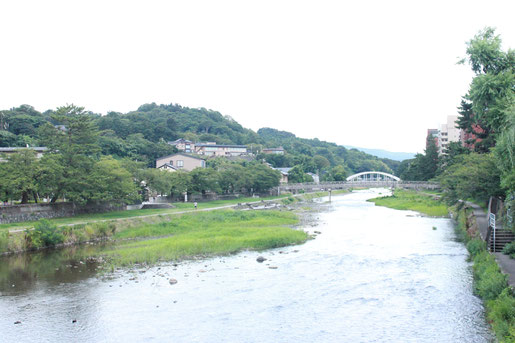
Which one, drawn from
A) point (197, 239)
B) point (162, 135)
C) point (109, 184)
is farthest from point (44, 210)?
point (162, 135)

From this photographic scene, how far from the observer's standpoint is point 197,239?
1000 inches

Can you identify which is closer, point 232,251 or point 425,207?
point 232,251

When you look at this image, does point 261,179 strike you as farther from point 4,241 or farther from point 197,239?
point 4,241

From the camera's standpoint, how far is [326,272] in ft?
61.7

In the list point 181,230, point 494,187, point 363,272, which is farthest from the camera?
point 181,230

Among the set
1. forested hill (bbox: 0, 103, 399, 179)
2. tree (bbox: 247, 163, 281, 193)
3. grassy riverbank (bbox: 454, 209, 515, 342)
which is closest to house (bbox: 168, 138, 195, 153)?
forested hill (bbox: 0, 103, 399, 179)

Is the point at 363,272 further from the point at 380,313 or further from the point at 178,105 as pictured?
the point at 178,105

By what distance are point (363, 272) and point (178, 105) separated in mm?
152570

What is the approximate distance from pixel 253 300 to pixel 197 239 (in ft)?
35.6

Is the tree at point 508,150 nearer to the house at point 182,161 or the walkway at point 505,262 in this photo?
the walkway at point 505,262

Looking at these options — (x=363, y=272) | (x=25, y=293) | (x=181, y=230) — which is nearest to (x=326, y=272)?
(x=363, y=272)

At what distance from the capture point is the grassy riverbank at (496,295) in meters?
10.5

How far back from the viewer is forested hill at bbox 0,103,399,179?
68.4 m

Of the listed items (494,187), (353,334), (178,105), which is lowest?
(353,334)
